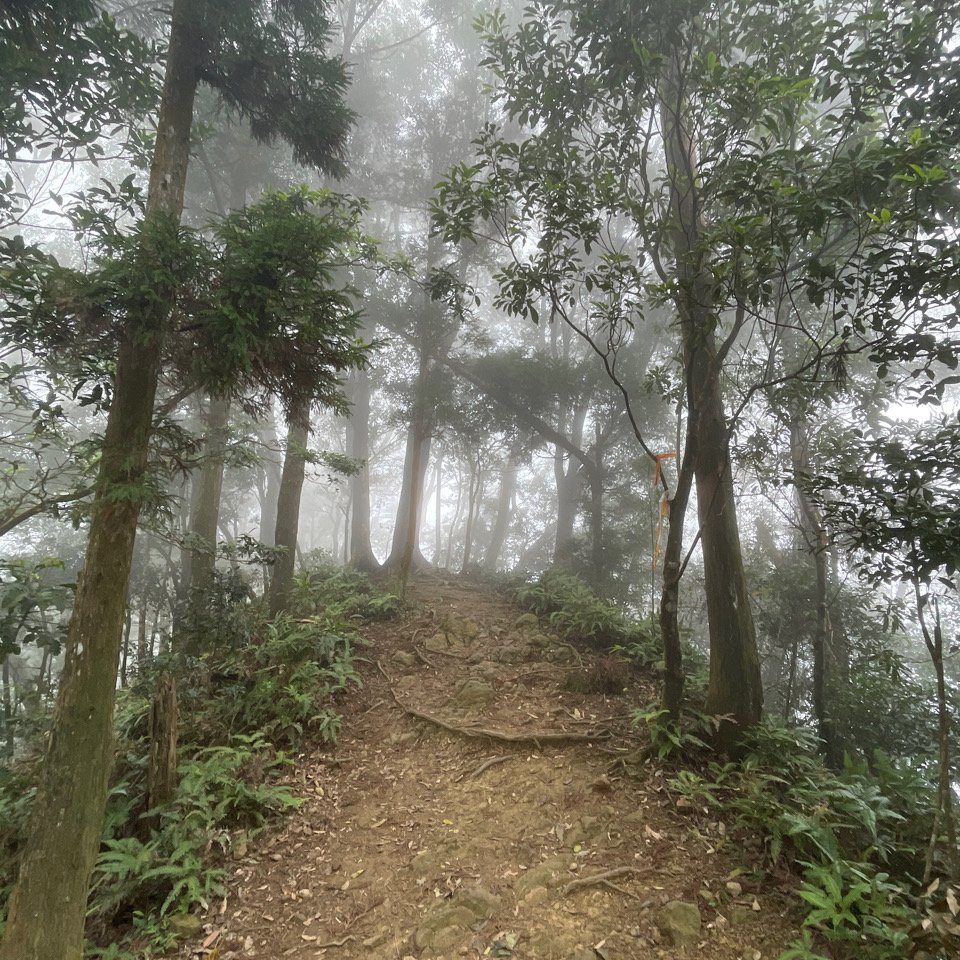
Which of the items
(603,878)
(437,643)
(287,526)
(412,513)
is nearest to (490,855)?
(603,878)

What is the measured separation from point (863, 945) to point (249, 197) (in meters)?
17.7

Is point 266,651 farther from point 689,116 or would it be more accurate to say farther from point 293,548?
point 689,116

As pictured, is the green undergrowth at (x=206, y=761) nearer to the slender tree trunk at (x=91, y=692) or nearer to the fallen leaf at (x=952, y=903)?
the slender tree trunk at (x=91, y=692)

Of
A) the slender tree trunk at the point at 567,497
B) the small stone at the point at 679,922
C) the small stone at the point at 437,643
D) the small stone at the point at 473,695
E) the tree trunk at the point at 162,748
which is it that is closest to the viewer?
the small stone at the point at 679,922

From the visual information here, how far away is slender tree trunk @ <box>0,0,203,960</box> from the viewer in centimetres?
308

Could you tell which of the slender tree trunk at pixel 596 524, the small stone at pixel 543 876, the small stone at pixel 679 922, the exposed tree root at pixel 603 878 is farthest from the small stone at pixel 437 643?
the slender tree trunk at pixel 596 524

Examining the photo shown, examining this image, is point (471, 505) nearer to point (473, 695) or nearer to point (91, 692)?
point (473, 695)

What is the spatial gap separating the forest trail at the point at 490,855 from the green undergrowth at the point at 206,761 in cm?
26

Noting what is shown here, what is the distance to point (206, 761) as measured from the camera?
5.16 metres

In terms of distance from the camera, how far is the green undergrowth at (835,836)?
10.3 feet

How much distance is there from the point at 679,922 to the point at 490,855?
1431 millimetres

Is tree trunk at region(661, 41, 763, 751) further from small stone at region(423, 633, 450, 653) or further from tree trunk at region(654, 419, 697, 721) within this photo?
small stone at region(423, 633, 450, 653)

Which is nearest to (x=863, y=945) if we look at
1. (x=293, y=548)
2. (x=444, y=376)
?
(x=293, y=548)

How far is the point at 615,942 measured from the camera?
3404 mm
